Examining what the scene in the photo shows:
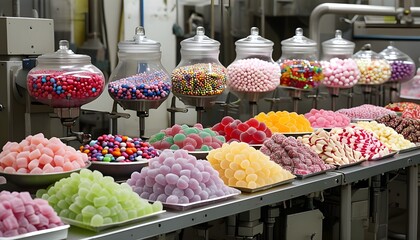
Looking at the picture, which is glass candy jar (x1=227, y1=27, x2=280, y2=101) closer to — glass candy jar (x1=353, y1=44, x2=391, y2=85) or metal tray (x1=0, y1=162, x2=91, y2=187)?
glass candy jar (x1=353, y1=44, x2=391, y2=85)

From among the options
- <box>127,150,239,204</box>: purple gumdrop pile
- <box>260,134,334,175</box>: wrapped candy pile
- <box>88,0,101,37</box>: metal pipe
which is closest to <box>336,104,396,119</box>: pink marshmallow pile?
<box>260,134,334,175</box>: wrapped candy pile

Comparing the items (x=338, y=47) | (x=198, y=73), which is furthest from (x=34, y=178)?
(x=338, y=47)

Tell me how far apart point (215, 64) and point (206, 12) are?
154cm

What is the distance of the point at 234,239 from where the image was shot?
114 inches

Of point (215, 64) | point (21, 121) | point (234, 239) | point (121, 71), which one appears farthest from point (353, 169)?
point (21, 121)

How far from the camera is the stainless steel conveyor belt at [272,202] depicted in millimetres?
1949

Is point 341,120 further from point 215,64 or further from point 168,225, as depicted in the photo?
point 168,225

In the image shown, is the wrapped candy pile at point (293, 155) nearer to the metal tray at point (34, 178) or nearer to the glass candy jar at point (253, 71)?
the glass candy jar at point (253, 71)

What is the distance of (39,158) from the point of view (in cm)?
226

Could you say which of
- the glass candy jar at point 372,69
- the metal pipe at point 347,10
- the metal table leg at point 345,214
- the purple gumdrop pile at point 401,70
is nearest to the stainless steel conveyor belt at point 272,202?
the metal table leg at point 345,214

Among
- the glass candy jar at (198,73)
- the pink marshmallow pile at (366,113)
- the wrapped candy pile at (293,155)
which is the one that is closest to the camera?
the wrapped candy pile at (293,155)

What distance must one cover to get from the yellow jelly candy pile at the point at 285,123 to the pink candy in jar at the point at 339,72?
80 centimetres

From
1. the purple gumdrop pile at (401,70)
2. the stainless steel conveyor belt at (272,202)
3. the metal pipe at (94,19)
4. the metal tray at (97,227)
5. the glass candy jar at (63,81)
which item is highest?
the metal pipe at (94,19)

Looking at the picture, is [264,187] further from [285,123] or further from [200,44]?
[200,44]
